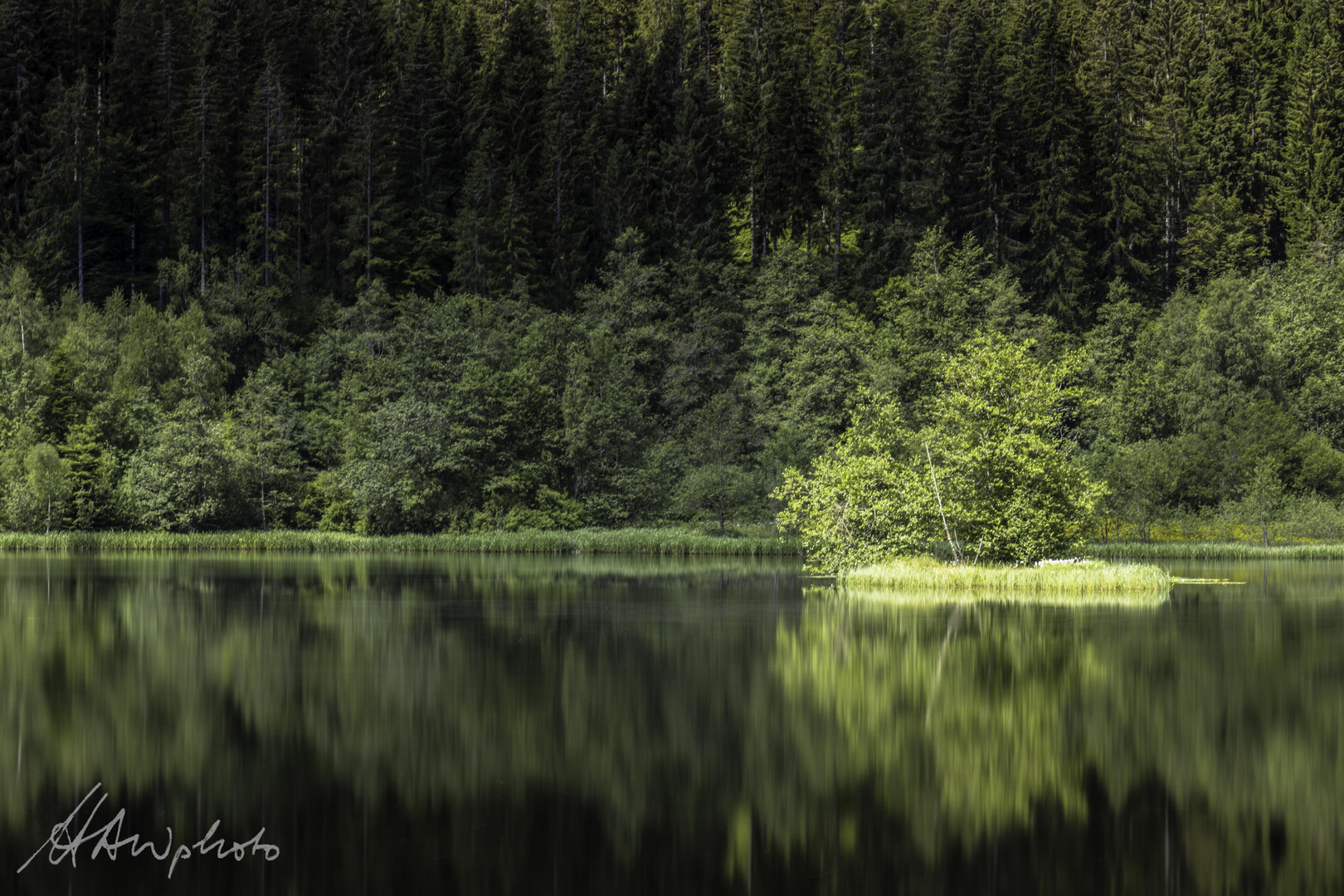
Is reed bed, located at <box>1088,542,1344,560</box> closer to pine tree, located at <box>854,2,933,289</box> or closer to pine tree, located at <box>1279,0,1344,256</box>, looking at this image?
pine tree, located at <box>1279,0,1344,256</box>

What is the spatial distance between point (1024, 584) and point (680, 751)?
28.3 m

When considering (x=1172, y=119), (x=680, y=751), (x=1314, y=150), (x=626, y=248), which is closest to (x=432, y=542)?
(x=626, y=248)

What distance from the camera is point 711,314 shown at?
9731 cm

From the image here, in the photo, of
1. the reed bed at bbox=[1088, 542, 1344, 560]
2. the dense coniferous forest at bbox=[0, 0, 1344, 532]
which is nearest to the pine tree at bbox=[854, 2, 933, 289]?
the dense coniferous forest at bbox=[0, 0, 1344, 532]

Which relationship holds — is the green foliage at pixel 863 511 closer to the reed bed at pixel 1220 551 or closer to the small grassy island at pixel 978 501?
the small grassy island at pixel 978 501

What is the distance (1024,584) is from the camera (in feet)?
148

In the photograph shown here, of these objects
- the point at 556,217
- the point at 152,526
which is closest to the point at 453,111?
the point at 556,217

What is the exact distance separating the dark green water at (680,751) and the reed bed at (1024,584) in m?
6.07

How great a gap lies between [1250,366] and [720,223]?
40.8m

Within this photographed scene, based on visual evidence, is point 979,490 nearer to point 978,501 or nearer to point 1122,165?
point 978,501

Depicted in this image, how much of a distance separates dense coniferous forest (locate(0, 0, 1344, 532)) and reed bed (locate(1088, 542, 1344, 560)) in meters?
4.74

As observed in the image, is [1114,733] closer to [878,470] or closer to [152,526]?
[878,470]

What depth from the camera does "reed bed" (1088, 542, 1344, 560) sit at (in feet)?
225

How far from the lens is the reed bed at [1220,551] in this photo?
225 feet
